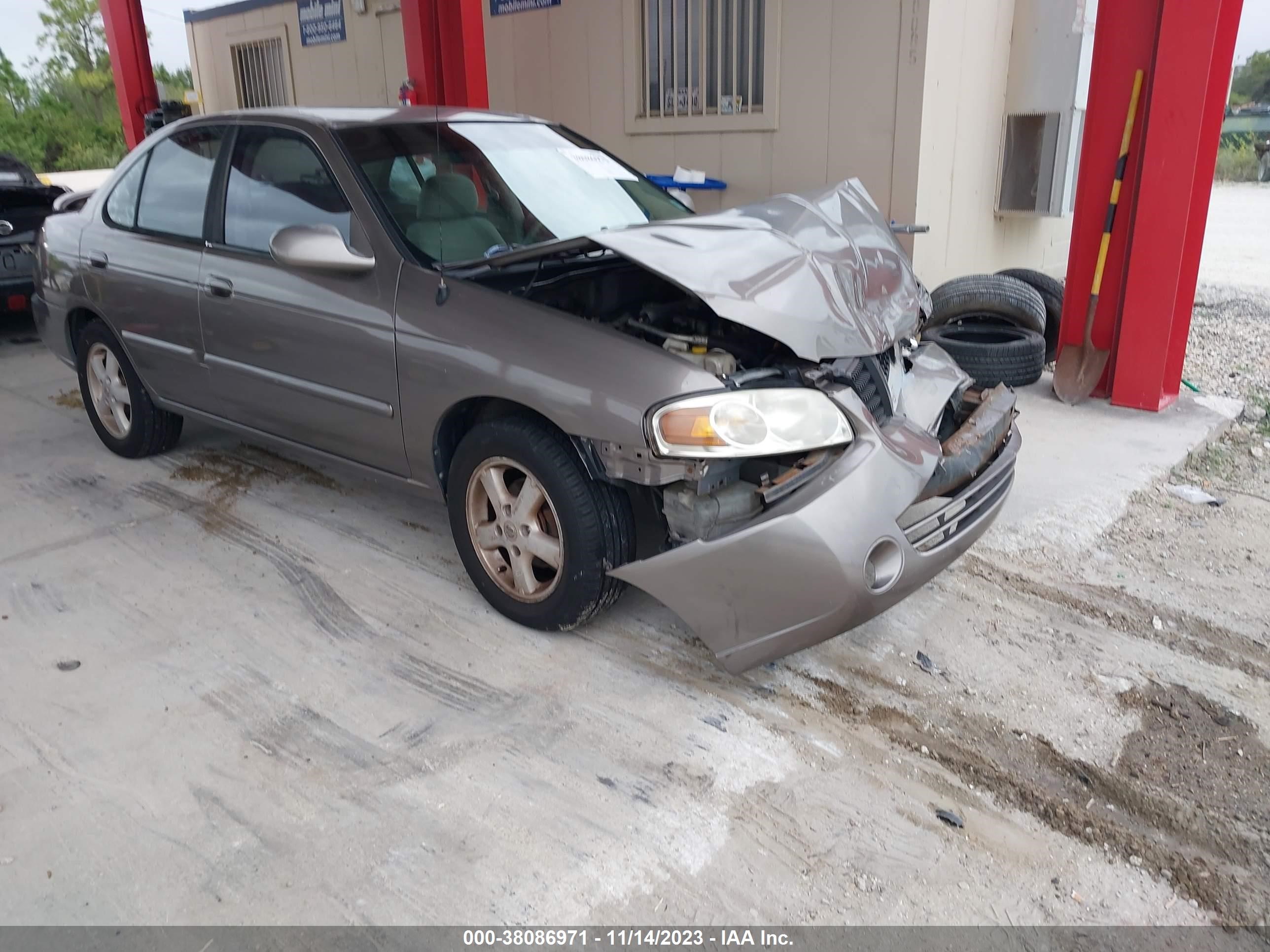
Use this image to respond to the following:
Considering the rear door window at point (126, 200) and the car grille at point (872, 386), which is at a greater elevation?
the rear door window at point (126, 200)

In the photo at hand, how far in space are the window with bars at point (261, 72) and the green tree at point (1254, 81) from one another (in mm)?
41488

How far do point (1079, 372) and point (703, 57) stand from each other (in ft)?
12.5

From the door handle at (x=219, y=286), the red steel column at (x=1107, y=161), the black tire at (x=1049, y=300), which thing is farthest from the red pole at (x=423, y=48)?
the red steel column at (x=1107, y=161)

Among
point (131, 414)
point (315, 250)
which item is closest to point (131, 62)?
point (131, 414)

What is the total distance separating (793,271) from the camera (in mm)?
2943

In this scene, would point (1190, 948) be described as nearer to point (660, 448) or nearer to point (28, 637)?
point (660, 448)

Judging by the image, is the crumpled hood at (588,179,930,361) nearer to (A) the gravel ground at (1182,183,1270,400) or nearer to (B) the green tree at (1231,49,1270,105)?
(A) the gravel ground at (1182,183,1270,400)

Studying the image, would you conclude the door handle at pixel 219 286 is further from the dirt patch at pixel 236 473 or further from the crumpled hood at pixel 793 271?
the crumpled hood at pixel 793 271

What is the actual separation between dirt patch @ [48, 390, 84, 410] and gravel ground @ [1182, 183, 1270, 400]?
7230mm

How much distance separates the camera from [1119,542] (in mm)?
4023

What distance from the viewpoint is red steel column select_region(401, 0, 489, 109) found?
283 inches

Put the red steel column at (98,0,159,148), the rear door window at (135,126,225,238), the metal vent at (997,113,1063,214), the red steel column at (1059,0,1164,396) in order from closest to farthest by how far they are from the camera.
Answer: the rear door window at (135,126,225,238) < the red steel column at (1059,0,1164,396) < the metal vent at (997,113,1063,214) < the red steel column at (98,0,159,148)

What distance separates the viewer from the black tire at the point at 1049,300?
6516mm

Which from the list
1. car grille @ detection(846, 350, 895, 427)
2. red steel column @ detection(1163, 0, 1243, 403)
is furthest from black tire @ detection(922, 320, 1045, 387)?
car grille @ detection(846, 350, 895, 427)
